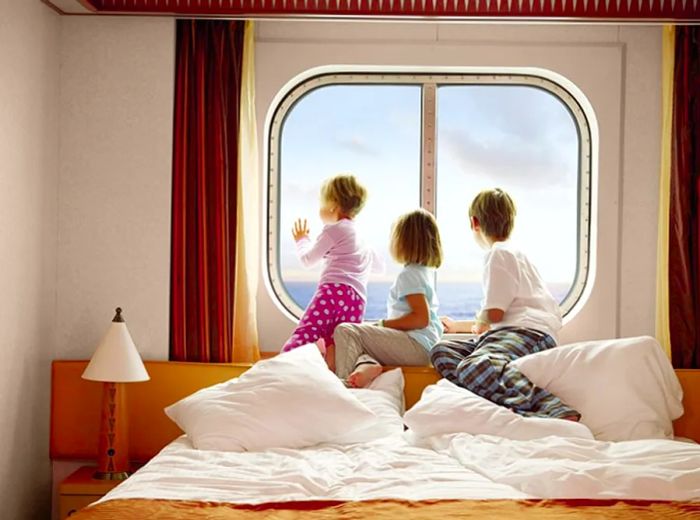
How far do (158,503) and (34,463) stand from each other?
194 cm

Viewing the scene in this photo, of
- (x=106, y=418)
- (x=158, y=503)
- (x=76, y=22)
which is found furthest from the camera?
(x=76, y=22)

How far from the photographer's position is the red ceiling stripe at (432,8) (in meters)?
4.77

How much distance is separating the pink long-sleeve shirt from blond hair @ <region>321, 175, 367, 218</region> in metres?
0.07

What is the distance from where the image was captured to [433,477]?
10.9 feet

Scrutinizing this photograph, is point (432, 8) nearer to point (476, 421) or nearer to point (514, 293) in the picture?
point (514, 293)

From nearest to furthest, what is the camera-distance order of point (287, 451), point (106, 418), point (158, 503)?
point (158, 503)
point (287, 451)
point (106, 418)

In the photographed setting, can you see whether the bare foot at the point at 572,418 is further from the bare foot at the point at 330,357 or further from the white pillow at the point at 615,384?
the bare foot at the point at 330,357

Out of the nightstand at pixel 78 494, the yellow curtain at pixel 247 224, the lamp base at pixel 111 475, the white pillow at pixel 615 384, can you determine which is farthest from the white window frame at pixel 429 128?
the nightstand at pixel 78 494

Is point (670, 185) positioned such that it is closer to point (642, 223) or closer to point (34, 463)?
point (642, 223)

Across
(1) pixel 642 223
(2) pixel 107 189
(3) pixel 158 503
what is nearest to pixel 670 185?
(1) pixel 642 223

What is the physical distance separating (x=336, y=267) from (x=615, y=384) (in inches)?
55.9

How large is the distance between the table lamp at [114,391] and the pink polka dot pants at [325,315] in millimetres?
746

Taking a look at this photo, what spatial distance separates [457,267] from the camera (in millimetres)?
5367

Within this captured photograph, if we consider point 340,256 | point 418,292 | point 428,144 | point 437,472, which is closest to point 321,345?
point 340,256
